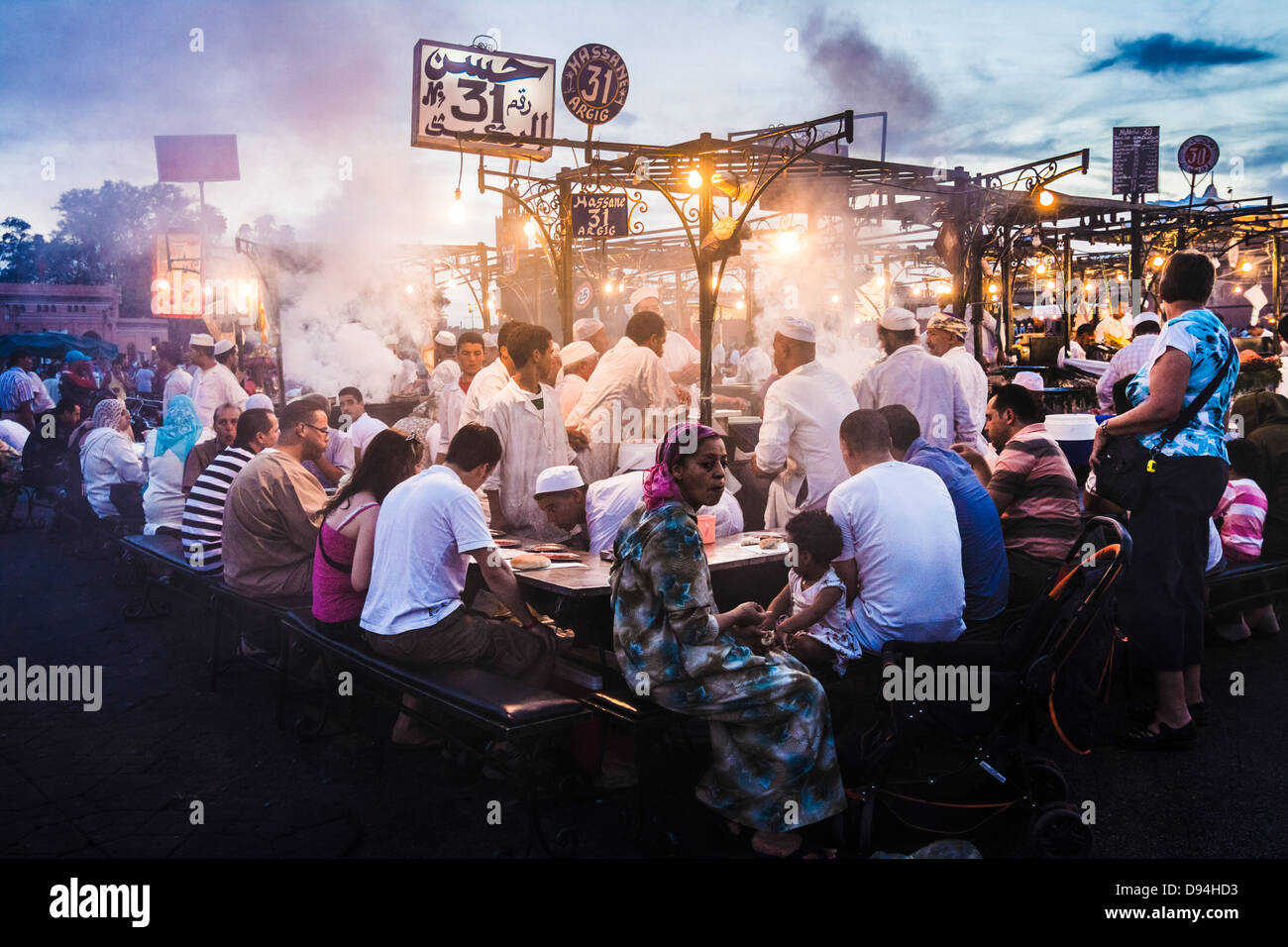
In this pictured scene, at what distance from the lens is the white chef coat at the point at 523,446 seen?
18.5 ft

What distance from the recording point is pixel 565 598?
4.55 metres

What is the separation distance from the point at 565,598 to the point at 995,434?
9.23 ft

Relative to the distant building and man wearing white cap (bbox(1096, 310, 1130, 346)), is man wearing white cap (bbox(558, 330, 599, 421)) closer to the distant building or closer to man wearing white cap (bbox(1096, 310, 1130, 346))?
man wearing white cap (bbox(1096, 310, 1130, 346))

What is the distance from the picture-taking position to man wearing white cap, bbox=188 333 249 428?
9.51 metres

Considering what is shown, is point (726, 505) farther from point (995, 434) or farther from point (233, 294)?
point (233, 294)

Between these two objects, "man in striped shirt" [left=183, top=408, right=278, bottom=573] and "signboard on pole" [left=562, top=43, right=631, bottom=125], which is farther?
"signboard on pole" [left=562, top=43, right=631, bottom=125]

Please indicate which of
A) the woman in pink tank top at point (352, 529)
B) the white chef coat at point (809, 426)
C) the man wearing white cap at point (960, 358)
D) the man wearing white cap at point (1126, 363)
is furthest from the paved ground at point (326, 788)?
the man wearing white cap at point (1126, 363)

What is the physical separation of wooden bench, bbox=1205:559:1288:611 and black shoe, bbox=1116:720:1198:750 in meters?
1.40

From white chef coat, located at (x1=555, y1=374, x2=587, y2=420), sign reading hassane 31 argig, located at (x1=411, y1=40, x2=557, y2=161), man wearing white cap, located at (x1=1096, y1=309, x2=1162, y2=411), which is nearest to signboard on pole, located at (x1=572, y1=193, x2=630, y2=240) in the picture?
sign reading hassane 31 argig, located at (x1=411, y1=40, x2=557, y2=161)

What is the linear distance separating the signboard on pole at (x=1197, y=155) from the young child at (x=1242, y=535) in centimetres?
1756

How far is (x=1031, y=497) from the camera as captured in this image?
511 centimetres

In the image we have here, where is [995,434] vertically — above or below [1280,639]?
above

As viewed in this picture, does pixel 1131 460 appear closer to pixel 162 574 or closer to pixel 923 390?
pixel 923 390

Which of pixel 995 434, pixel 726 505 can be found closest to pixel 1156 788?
pixel 995 434
